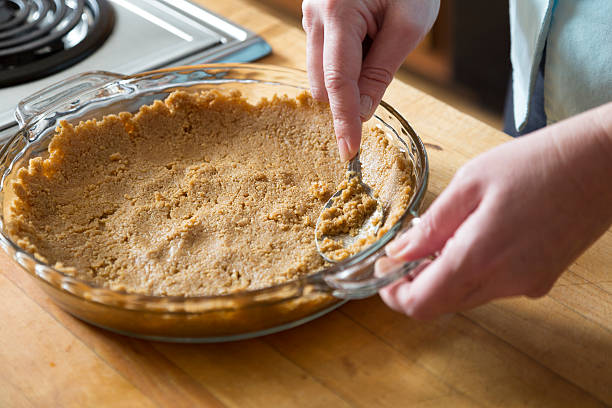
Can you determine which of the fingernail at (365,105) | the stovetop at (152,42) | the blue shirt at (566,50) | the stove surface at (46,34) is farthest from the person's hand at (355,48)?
the stove surface at (46,34)

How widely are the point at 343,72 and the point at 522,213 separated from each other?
1.16 ft

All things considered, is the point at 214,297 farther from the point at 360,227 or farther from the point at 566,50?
the point at 566,50

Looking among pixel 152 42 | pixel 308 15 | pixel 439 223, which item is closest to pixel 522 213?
pixel 439 223

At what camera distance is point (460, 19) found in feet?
7.22

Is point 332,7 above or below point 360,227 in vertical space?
above

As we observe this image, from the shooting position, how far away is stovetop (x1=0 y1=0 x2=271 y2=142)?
119 centimetres

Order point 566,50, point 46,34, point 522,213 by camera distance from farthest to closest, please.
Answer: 1. point 46,34
2. point 566,50
3. point 522,213

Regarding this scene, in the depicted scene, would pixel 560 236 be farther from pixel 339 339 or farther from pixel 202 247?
pixel 202 247

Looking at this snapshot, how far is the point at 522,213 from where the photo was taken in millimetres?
600

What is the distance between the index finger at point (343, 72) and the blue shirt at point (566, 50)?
0.35 m

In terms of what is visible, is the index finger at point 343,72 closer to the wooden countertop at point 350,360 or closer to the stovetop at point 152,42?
the wooden countertop at point 350,360

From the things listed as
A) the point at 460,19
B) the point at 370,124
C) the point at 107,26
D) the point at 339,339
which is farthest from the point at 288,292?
the point at 460,19

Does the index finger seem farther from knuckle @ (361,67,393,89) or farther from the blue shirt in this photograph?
the blue shirt

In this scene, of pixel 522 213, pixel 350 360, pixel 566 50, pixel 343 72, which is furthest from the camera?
pixel 566 50
